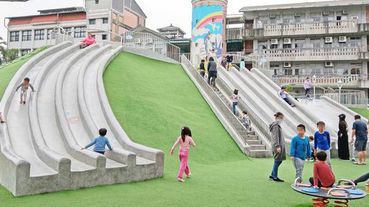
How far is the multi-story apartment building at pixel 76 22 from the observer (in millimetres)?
56281

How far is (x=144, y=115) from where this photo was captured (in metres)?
14.4

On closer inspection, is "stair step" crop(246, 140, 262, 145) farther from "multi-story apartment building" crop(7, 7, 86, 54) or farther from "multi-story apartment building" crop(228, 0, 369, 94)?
"multi-story apartment building" crop(7, 7, 86, 54)

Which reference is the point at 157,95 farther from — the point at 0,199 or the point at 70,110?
the point at 0,199

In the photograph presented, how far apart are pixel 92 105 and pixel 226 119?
6319 millimetres

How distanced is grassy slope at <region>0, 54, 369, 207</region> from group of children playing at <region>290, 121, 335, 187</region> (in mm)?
565

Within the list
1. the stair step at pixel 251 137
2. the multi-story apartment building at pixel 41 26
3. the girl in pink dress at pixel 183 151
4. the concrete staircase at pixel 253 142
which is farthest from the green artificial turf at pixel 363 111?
the multi-story apartment building at pixel 41 26

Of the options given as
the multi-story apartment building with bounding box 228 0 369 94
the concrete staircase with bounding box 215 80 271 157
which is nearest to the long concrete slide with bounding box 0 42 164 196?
the concrete staircase with bounding box 215 80 271 157

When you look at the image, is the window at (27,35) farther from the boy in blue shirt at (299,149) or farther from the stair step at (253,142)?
the boy in blue shirt at (299,149)

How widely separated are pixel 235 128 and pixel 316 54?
28.3 m

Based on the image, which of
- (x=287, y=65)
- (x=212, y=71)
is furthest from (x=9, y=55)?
(x=212, y=71)

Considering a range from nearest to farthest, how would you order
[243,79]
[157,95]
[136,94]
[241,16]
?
1. [136,94]
2. [157,95]
3. [243,79]
4. [241,16]

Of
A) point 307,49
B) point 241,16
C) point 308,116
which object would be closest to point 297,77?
point 307,49

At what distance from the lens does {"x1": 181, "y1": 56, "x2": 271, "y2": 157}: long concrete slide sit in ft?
47.8

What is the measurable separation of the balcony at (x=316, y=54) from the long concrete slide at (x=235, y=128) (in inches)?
931
